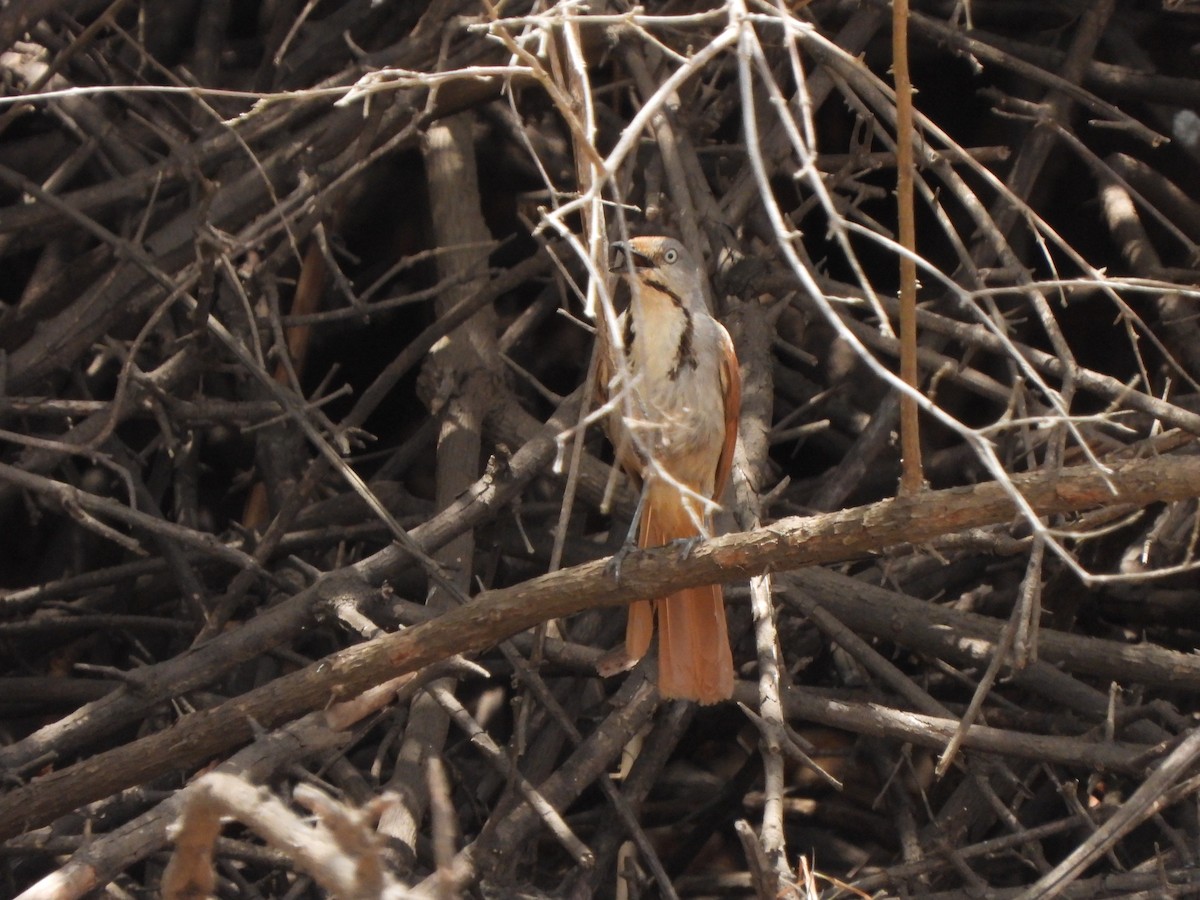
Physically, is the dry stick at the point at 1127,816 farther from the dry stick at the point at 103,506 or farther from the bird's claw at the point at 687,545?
the dry stick at the point at 103,506

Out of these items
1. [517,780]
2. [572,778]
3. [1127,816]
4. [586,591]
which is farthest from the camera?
[572,778]

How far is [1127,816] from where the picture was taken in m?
2.39

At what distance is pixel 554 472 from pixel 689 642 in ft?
2.97

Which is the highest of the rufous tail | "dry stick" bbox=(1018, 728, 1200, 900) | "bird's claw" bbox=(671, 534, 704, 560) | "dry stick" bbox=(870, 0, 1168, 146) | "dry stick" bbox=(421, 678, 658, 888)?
"dry stick" bbox=(870, 0, 1168, 146)

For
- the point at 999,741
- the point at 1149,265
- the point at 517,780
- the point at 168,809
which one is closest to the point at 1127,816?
the point at 999,741

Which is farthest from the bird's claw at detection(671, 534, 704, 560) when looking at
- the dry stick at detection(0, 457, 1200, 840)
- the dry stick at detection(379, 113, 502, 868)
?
the dry stick at detection(379, 113, 502, 868)

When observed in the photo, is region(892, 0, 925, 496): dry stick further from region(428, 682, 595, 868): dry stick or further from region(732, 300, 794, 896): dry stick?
region(428, 682, 595, 868): dry stick

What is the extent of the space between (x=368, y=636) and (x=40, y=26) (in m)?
2.20

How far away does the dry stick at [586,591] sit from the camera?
2.13m

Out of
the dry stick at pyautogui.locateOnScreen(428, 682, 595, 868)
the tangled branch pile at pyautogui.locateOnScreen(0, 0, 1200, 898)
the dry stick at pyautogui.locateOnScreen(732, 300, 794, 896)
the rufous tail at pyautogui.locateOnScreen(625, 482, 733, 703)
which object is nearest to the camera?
the dry stick at pyautogui.locateOnScreen(732, 300, 794, 896)

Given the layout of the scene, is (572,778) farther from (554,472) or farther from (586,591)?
(554,472)

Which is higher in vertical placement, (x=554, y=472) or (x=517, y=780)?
(x=554, y=472)

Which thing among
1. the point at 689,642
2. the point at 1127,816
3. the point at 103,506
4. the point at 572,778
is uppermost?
the point at 103,506

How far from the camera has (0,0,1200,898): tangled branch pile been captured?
2.83m
